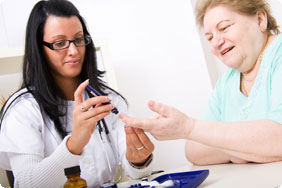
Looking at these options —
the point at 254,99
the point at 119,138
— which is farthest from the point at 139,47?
the point at 254,99

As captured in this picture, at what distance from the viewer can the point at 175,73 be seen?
8.07ft

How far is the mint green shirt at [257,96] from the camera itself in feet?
3.12

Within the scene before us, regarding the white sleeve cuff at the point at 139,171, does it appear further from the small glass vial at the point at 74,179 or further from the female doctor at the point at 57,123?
the small glass vial at the point at 74,179

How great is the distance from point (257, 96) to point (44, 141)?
90cm

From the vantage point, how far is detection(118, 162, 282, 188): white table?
68 cm

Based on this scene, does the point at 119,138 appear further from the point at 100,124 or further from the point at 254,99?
the point at 254,99

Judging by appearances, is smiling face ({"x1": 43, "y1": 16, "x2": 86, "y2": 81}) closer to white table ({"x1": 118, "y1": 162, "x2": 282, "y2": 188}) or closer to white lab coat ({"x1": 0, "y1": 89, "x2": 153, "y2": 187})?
white lab coat ({"x1": 0, "y1": 89, "x2": 153, "y2": 187})

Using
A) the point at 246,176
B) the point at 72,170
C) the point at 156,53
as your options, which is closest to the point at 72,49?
the point at 72,170

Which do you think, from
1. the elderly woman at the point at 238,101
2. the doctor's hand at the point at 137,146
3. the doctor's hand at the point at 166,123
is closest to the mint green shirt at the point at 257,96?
the elderly woman at the point at 238,101

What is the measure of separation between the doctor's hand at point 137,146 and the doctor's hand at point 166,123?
193mm

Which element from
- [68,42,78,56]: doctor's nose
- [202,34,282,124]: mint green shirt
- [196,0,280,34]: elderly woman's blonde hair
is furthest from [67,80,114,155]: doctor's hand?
[196,0,280,34]: elderly woman's blonde hair

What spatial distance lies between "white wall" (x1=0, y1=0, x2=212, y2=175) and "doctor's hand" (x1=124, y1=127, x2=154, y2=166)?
1.09 meters

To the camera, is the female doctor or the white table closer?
the white table

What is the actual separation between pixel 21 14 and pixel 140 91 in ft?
3.43
